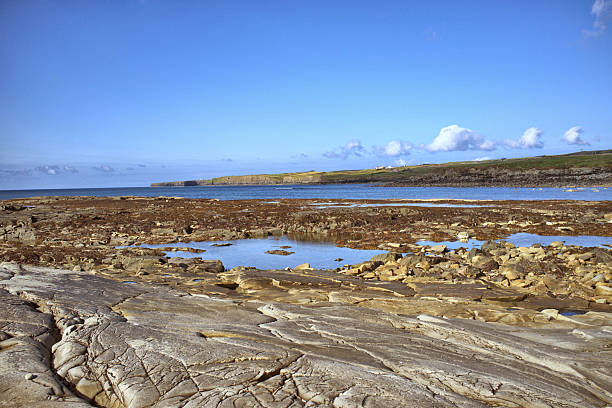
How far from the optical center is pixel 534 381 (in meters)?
6.48

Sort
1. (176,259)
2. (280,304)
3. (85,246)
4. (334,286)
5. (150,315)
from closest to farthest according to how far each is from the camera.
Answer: (150,315), (280,304), (334,286), (176,259), (85,246)

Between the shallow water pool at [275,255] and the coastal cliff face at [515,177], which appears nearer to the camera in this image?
the shallow water pool at [275,255]

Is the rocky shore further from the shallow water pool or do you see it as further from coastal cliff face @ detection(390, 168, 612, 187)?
coastal cliff face @ detection(390, 168, 612, 187)

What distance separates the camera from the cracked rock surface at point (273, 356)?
5.61 meters

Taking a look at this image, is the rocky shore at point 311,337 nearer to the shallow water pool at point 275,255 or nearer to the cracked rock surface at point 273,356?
the cracked rock surface at point 273,356

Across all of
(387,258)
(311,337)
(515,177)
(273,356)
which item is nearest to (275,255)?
(387,258)

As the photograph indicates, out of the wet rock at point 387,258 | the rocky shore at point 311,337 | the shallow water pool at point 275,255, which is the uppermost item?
the rocky shore at point 311,337

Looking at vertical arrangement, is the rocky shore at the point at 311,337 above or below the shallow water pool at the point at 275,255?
above

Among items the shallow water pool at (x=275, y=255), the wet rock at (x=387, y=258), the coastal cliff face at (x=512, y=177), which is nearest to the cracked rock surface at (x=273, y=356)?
the wet rock at (x=387, y=258)

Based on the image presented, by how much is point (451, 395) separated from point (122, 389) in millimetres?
4709

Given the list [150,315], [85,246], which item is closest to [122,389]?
[150,315]

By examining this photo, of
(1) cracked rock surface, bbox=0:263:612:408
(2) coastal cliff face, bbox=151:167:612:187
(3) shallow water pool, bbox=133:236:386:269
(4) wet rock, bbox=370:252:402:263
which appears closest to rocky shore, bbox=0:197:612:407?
(1) cracked rock surface, bbox=0:263:612:408

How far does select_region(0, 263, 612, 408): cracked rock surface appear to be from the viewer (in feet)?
18.4

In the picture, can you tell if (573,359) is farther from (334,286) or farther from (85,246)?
(85,246)
